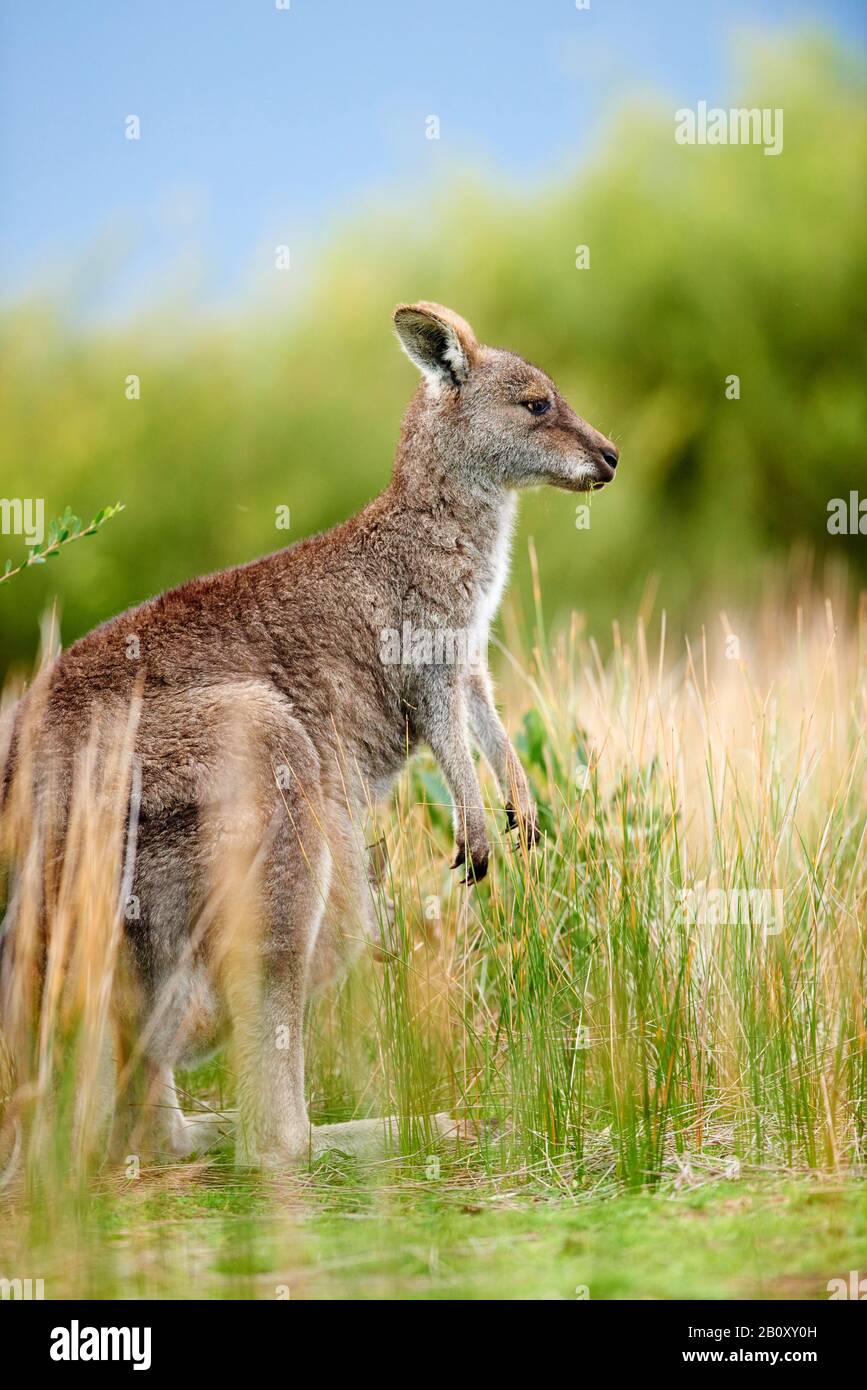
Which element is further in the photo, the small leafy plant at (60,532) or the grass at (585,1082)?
the small leafy plant at (60,532)

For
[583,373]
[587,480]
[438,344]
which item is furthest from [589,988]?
[583,373]

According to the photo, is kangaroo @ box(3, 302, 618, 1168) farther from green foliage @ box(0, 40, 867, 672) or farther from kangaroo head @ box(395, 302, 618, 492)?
green foliage @ box(0, 40, 867, 672)

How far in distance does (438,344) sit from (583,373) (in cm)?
1457

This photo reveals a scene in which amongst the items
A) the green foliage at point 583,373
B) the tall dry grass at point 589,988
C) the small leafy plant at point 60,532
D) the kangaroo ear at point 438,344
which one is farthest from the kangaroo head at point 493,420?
the green foliage at point 583,373

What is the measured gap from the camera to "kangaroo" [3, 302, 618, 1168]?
181 inches

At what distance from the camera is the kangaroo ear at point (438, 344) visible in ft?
18.6

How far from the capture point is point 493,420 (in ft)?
18.8

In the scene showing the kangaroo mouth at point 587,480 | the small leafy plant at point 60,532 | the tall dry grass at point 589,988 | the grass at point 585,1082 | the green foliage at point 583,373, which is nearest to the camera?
the grass at point 585,1082

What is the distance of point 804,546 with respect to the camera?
19.4 m

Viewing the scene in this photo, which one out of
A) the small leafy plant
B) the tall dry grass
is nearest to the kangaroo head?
the tall dry grass

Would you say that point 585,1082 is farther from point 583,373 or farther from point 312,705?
point 583,373

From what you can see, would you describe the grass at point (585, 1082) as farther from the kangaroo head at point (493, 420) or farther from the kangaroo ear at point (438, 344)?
the kangaroo ear at point (438, 344)

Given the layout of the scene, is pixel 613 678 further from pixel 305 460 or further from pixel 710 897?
pixel 305 460

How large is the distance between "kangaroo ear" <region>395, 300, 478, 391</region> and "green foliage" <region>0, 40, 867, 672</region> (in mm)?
11095
